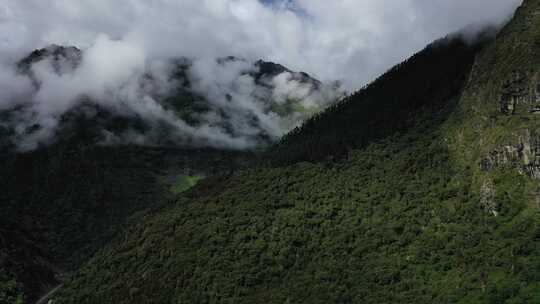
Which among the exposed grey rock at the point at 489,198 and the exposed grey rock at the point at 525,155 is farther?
the exposed grey rock at the point at 489,198

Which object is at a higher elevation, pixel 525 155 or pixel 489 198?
pixel 525 155

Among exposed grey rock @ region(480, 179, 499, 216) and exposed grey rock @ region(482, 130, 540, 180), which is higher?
exposed grey rock @ region(482, 130, 540, 180)

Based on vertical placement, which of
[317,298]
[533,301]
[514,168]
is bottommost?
[533,301]

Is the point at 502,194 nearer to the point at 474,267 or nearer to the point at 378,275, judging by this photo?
the point at 474,267

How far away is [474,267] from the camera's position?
178125 millimetres

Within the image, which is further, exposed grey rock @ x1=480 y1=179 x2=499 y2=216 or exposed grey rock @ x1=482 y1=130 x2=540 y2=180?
exposed grey rock @ x1=480 y1=179 x2=499 y2=216

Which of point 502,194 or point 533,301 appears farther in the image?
point 502,194

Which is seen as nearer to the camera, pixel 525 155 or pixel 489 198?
pixel 525 155

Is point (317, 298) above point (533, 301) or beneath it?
above

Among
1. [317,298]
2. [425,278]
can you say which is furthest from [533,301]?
[317,298]

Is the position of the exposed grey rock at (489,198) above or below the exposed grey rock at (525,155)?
below

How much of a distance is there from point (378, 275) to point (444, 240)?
22.2 m

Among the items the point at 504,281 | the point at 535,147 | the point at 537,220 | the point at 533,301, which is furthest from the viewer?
the point at 535,147

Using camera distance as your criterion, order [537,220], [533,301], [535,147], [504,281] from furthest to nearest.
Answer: [535,147] < [537,220] < [504,281] < [533,301]
